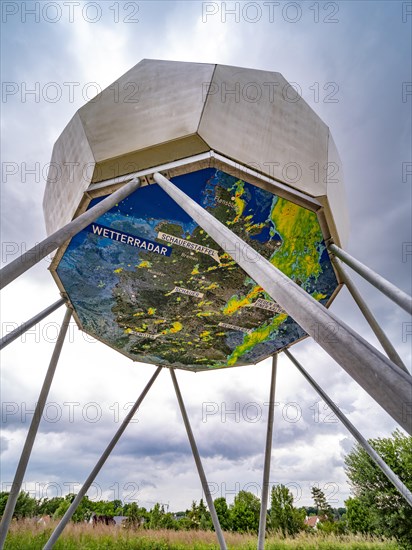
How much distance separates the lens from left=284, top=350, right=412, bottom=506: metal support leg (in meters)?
9.09

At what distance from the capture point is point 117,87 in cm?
662

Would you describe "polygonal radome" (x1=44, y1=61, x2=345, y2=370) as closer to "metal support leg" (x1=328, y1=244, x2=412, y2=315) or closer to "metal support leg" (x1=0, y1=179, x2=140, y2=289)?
"metal support leg" (x1=328, y1=244, x2=412, y2=315)

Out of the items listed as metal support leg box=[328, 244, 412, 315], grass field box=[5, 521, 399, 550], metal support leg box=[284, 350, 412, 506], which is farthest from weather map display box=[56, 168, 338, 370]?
grass field box=[5, 521, 399, 550]

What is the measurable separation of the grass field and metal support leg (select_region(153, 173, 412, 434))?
15.5 meters

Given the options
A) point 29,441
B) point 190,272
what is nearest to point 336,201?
point 190,272

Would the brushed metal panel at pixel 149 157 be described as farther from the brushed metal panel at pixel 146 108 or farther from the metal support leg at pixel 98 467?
the metal support leg at pixel 98 467

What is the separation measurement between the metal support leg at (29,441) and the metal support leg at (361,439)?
26.3 ft

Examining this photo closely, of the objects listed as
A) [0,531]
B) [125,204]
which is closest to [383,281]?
[125,204]

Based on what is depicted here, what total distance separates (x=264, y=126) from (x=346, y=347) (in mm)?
5145

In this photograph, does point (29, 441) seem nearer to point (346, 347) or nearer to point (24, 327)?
point (24, 327)

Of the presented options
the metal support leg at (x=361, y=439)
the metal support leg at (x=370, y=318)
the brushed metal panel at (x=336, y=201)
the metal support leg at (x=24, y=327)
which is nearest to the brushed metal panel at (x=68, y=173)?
the metal support leg at (x=24, y=327)

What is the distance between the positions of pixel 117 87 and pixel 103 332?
8.33 metres

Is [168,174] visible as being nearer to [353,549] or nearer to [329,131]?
[329,131]

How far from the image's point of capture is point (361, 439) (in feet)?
33.5
